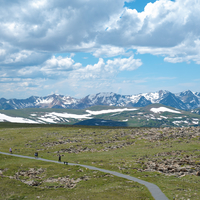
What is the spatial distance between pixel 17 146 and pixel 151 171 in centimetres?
8238

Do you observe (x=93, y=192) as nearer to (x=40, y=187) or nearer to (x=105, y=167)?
(x=40, y=187)

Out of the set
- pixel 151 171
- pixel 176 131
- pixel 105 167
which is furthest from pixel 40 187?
pixel 176 131

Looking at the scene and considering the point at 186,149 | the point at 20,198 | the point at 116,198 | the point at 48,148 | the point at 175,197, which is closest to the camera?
the point at 175,197

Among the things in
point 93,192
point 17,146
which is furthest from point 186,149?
point 17,146

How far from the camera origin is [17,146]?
381 feet

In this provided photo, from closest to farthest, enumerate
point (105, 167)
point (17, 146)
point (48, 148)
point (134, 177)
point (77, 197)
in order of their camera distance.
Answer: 1. point (77, 197)
2. point (134, 177)
3. point (105, 167)
4. point (48, 148)
5. point (17, 146)

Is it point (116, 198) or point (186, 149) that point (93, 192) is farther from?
point (186, 149)

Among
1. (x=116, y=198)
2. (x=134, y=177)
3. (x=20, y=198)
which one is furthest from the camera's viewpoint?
(x=134, y=177)

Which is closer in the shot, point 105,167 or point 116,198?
point 116,198

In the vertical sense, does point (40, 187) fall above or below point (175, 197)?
below

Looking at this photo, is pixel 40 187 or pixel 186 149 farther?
pixel 186 149

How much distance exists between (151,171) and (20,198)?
29.5 m

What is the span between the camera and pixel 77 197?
135 ft

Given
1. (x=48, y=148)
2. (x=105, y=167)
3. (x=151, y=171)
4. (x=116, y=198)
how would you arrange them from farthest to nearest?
1. (x=48, y=148)
2. (x=105, y=167)
3. (x=151, y=171)
4. (x=116, y=198)
